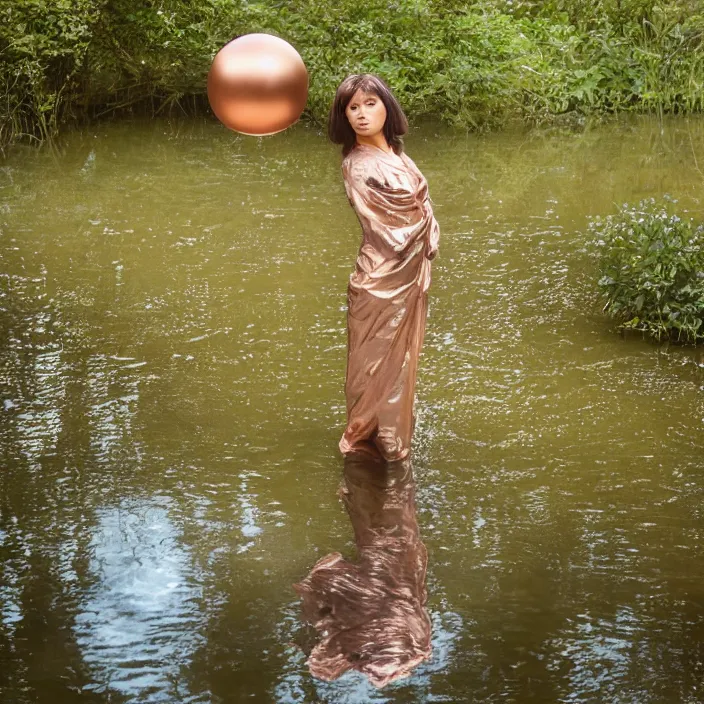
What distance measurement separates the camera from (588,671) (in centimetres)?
384

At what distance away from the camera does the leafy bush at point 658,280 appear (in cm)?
693

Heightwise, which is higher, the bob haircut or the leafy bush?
the bob haircut

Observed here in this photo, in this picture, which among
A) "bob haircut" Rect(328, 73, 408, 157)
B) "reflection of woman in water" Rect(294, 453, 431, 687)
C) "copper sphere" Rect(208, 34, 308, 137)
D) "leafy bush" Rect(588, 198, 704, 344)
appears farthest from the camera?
"leafy bush" Rect(588, 198, 704, 344)

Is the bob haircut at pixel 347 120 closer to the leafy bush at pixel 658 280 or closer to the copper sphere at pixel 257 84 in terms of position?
the copper sphere at pixel 257 84

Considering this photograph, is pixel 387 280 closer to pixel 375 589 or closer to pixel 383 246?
pixel 383 246

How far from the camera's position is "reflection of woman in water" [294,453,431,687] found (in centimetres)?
389

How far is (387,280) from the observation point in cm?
496

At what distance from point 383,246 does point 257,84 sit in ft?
3.13

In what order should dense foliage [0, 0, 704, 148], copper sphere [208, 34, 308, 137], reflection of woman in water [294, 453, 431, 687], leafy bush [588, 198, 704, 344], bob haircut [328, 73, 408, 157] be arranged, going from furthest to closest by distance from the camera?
dense foliage [0, 0, 704, 148] < leafy bush [588, 198, 704, 344] < copper sphere [208, 34, 308, 137] < bob haircut [328, 73, 408, 157] < reflection of woman in water [294, 453, 431, 687]

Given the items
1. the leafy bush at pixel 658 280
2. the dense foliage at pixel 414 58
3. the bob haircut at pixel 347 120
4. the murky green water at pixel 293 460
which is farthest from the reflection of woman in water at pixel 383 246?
the dense foliage at pixel 414 58

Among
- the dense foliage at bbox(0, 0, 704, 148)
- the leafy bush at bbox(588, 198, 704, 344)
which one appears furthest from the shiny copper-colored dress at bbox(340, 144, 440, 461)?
the dense foliage at bbox(0, 0, 704, 148)

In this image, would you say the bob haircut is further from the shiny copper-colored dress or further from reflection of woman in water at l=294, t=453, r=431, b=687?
reflection of woman in water at l=294, t=453, r=431, b=687

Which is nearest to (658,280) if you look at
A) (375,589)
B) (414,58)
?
(375,589)

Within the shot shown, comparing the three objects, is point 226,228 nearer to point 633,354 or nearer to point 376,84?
point 633,354
